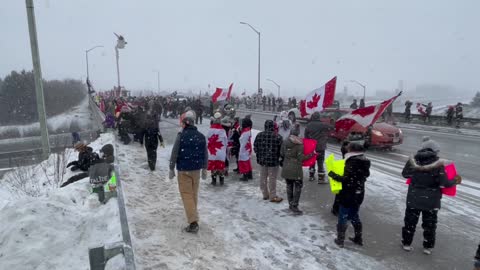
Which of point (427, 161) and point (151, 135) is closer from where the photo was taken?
point (427, 161)

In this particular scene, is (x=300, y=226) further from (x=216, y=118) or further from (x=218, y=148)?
(x=216, y=118)

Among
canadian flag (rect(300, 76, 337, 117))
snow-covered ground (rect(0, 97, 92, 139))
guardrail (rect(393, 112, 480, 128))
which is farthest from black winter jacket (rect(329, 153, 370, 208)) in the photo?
snow-covered ground (rect(0, 97, 92, 139))

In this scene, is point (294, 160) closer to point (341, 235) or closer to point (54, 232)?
point (341, 235)

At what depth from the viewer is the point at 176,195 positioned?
23.6ft

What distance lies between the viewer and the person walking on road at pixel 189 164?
17.3ft

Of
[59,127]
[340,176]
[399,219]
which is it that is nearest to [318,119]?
[399,219]

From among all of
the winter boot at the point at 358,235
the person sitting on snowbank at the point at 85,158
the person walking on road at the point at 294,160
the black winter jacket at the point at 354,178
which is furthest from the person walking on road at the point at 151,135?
the winter boot at the point at 358,235

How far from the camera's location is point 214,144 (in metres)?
7.86

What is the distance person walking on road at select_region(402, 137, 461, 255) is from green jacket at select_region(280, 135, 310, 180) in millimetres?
1789

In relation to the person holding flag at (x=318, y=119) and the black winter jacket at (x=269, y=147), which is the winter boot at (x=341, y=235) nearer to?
the black winter jacket at (x=269, y=147)

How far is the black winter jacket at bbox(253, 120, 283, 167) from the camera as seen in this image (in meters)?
6.59

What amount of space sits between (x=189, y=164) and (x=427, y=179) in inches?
138

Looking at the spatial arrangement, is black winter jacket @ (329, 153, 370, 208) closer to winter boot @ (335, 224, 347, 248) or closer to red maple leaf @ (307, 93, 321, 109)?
winter boot @ (335, 224, 347, 248)

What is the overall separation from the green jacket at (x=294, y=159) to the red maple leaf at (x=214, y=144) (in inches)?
86.2
